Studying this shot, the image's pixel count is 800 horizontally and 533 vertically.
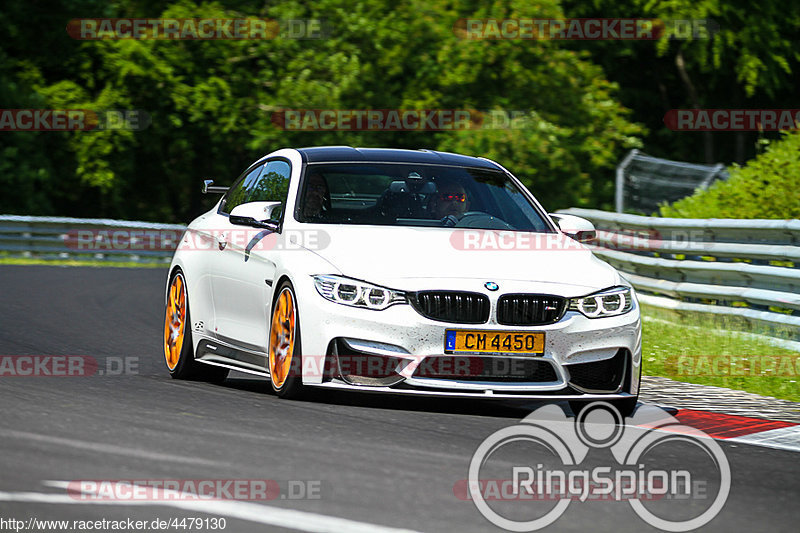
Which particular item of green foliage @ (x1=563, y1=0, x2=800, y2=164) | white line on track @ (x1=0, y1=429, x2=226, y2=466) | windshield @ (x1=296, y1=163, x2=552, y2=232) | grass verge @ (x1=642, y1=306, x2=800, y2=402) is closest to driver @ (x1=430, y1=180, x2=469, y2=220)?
windshield @ (x1=296, y1=163, x2=552, y2=232)

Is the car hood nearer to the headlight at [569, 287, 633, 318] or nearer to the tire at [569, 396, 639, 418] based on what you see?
the headlight at [569, 287, 633, 318]

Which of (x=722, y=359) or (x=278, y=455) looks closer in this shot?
(x=278, y=455)

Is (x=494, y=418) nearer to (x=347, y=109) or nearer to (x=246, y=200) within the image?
(x=246, y=200)

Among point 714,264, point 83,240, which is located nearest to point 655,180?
point 714,264

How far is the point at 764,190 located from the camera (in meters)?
16.8

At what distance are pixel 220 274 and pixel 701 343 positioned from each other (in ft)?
15.8

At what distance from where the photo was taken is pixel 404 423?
8.08 meters

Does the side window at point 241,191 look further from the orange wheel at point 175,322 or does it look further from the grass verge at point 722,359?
the grass verge at point 722,359

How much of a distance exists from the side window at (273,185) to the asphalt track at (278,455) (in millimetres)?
1284

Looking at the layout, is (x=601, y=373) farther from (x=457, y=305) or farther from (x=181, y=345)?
(x=181, y=345)

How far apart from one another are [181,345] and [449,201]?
2177 millimetres

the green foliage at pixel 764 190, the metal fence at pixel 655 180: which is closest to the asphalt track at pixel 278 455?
the green foliage at pixel 764 190

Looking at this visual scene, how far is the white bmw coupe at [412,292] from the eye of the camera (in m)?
8.45

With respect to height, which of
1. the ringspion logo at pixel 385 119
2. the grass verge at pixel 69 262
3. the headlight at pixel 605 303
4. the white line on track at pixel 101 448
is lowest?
the grass verge at pixel 69 262
